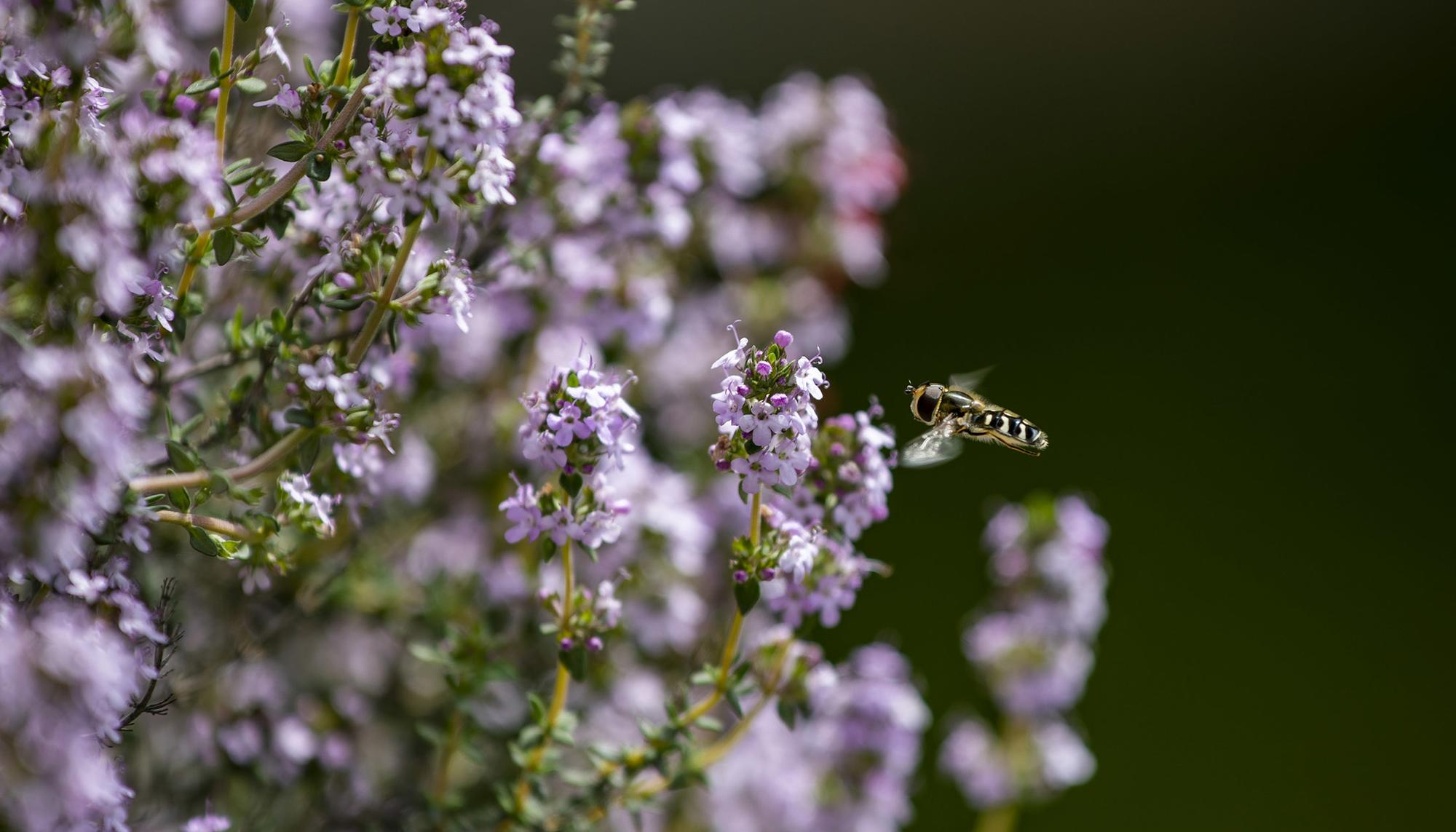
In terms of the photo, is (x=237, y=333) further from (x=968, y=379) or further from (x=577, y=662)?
(x=968, y=379)

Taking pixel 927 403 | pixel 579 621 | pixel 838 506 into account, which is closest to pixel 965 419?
pixel 927 403

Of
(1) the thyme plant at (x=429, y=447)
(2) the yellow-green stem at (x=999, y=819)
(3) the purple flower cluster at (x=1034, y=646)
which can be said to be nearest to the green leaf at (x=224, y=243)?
(1) the thyme plant at (x=429, y=447)

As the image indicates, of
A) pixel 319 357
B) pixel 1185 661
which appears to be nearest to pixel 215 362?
pixel 319 357

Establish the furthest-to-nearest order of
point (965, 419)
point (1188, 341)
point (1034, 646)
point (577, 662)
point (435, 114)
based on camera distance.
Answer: point (1188, 341)
point (1034, 646)
point (965, 419)
point (577, 662)
point (435, 114)

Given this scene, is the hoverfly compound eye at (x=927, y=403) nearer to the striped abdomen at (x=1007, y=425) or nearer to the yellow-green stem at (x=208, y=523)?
the striped abdomen at (x=1007, y=425)

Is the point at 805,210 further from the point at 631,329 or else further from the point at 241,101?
the point at 241,101

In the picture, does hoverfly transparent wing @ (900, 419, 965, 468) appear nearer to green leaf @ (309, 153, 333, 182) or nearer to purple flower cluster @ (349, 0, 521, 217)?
purple flower cluster @ (349, 0, 521, 217)

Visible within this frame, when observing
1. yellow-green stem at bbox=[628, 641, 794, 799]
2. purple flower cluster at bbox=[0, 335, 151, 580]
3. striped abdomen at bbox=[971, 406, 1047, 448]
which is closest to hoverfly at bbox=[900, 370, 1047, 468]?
striped abdomen at bbox=[971, 406, 1047, 448]
